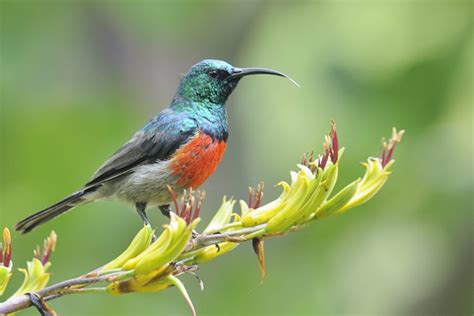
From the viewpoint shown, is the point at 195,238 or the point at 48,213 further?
the point at 48,213

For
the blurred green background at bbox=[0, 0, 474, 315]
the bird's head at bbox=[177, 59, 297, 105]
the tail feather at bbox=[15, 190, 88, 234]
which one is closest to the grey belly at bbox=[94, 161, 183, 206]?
the tail feather at bbox=[15, 190, 88, 234]

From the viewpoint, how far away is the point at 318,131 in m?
5.05

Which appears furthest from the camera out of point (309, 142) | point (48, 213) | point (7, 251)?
point (309, 142)

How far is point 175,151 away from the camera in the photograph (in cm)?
396

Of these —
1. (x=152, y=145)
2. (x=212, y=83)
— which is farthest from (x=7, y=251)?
(x=212, y=83)

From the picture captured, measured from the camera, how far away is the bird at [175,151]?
12.7 ft

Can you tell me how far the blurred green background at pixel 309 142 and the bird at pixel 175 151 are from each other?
0.94 metres

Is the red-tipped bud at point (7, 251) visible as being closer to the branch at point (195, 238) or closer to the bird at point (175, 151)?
the branch at point (195, 238)

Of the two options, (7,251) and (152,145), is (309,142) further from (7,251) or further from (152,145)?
(7,251)

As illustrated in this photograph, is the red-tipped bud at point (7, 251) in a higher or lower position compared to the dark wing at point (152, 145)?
lower

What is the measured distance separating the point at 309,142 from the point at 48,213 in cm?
202

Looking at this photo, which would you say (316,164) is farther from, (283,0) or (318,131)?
(283,0)

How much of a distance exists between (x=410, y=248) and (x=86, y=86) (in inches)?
123

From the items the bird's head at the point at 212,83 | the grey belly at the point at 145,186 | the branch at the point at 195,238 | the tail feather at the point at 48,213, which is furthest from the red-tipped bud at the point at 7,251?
the bird's head at the point at 212,83
